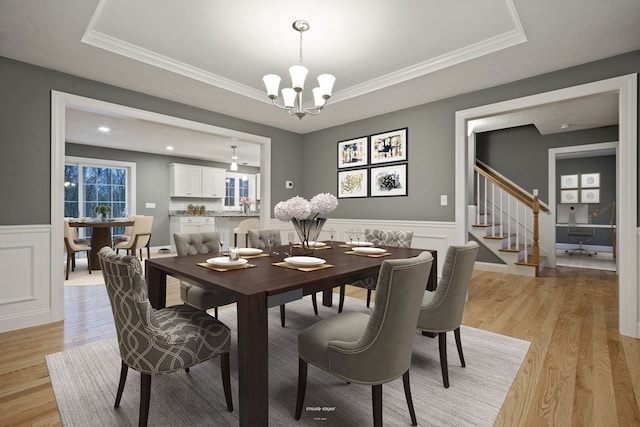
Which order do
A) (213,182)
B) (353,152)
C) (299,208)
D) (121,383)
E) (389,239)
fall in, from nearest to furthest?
(121,383), (299,208), (389,239), (353,152), (213,182)

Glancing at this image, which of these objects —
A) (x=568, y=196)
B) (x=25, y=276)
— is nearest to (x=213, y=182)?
(x=25, y=276)

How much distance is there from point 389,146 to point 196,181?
5901mm

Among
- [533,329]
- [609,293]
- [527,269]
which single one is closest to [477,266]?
[527,269]

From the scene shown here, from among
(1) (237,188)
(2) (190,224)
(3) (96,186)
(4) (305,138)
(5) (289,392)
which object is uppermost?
(4) (305,138)

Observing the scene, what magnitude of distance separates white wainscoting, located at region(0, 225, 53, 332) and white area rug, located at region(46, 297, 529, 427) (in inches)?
35.9

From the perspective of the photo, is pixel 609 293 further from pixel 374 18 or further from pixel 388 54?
pixel 374 18

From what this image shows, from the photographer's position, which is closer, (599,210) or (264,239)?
(264,239)

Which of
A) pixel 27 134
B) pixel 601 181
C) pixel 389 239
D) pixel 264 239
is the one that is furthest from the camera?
pixel 601 181

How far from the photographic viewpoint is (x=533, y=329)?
2.80 meters

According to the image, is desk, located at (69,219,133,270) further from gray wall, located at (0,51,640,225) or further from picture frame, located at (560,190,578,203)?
picture frame, located at (560,190,578,203)

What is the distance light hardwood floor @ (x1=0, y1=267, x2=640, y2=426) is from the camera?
165 cm

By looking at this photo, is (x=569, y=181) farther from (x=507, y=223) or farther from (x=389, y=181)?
(x=389, y=181)

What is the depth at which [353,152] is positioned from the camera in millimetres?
4793

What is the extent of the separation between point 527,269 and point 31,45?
21.5 ft
